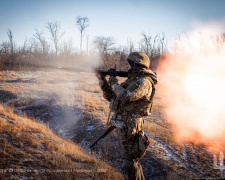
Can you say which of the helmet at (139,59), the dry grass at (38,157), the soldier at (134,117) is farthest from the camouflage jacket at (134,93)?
the dry grass at (38,157)

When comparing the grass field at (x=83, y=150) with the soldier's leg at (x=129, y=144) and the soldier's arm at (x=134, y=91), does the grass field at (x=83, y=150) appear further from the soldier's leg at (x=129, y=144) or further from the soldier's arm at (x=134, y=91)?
the soldier's arm at (x=134, y=91)

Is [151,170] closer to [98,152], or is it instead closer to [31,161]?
[98,152]

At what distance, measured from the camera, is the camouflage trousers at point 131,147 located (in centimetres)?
240

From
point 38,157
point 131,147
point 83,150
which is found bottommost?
point 83,150

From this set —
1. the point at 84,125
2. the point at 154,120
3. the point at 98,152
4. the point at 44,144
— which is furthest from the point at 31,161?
the point at 154,120

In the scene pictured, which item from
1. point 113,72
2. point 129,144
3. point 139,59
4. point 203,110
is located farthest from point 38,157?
point 203,110

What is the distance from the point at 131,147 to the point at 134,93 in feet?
3.20

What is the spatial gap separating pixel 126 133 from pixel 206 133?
499cm

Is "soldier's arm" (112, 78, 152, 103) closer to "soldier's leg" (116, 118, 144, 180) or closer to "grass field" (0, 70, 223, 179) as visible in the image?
"soldier's leg" (116, 118, 144, 180)

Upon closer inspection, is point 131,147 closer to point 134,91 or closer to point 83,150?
point 134,91

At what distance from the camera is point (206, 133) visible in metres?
5.82

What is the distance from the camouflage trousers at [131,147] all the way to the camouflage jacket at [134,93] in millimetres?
153

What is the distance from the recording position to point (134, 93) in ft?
7.16

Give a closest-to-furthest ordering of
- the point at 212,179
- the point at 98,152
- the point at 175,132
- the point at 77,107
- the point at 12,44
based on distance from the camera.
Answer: the point at 212,179 → the point at 98,152 → the point at 175,132 → the point at 77,107 → the point at 12,44
